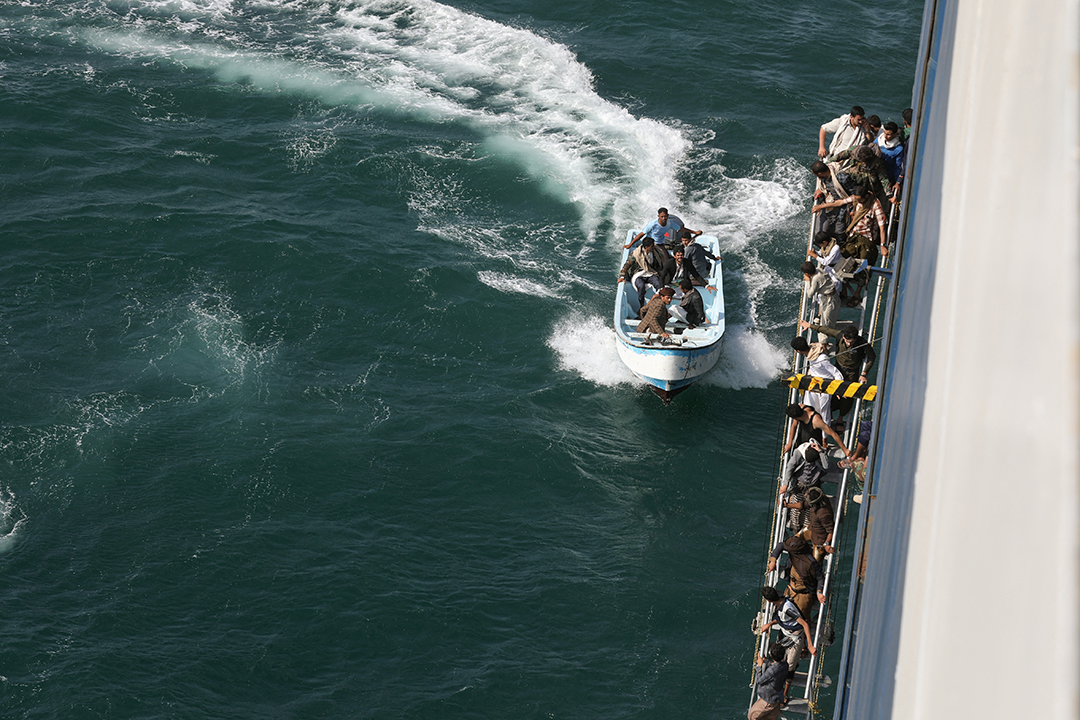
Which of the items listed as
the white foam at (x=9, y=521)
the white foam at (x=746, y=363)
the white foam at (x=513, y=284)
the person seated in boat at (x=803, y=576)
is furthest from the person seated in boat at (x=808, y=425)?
the white foam at (x=9, y=521)

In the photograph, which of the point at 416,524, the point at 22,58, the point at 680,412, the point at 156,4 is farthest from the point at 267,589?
the point at 156,4

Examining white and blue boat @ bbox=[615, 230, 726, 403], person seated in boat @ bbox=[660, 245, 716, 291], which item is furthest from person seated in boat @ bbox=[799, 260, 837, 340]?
person seated in boat @ bbox=[660, 245, 716, 291]

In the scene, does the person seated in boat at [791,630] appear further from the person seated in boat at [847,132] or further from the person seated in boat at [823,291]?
the person seated in boat at [847,132]

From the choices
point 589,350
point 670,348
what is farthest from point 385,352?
point 670,348

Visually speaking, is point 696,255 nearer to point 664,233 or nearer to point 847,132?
point 664,233

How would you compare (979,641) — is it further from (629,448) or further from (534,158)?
(534,158)

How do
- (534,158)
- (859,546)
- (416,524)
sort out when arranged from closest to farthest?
(859,546) → (416,524) → (534,158)
